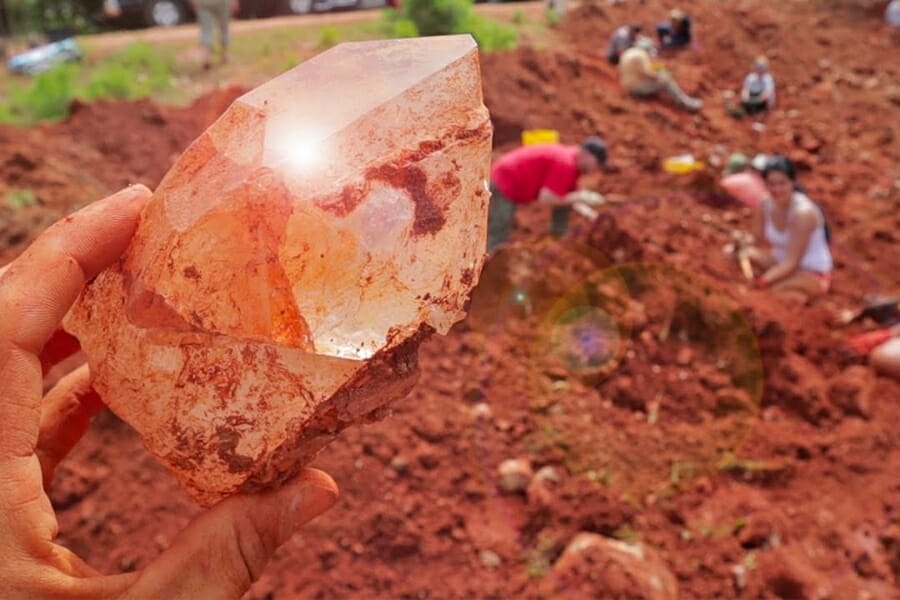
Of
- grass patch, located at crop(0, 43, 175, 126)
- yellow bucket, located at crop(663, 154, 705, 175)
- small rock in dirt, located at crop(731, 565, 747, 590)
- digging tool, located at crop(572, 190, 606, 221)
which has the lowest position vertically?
small rock in dirt, located at crop(731, 565, 747, 590)

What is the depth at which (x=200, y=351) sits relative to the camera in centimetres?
153

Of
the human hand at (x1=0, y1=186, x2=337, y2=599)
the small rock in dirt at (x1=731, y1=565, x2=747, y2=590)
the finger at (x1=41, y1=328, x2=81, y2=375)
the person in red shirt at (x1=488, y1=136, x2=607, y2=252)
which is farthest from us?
the person in red shirt at (x1=488, y1=136, x2=607, y2=252)

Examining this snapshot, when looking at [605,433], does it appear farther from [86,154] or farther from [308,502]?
[86,154]

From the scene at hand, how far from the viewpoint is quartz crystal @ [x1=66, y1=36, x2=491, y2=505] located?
146 centimetres

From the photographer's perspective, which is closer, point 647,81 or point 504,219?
point 504,219

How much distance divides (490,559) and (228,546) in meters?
1.76

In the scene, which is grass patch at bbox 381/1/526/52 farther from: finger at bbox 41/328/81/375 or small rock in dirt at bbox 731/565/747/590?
finger at bbox 41/328/81/375

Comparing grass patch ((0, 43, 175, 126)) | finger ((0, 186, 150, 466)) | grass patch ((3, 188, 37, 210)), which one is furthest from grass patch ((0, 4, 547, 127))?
finger ((0, 186, 150, 466))

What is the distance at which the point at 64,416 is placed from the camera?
1.82 metres

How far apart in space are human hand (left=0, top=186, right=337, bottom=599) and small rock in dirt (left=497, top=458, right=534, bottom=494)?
1830 mm

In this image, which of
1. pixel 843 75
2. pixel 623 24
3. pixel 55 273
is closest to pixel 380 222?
pixel 55 273

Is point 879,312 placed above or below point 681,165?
below

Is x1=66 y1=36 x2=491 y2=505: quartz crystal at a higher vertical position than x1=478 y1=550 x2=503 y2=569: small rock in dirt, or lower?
higher

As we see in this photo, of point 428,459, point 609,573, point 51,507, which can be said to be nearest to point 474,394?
point 428,459
